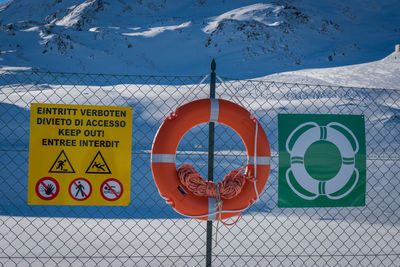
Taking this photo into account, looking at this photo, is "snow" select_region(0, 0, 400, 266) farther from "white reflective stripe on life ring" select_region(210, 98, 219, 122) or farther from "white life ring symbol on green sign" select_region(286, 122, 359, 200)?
"white life ring symbol on green sign" select_region(286, 122, 359, 200)

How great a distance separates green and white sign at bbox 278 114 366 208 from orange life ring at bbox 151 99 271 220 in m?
0.22

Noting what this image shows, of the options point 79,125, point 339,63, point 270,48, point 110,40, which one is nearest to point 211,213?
point 79,125

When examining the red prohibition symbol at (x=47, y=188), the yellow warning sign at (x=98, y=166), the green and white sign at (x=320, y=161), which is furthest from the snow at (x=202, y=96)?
the yellow warning sign at (x=98, y=166)

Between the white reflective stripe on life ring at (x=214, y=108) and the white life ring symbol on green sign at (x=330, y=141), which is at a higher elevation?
the white reflective stripe on life ring at (x=214, y=108)

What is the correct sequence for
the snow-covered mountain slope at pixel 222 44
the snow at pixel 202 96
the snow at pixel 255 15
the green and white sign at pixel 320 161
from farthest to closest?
the snow at pixel 255 15
the snow-covered mountain slope at pixel 222 44
the snow at pixel 202 96
the green and white sign at pixel 320 161

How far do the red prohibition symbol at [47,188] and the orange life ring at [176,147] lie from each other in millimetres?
604

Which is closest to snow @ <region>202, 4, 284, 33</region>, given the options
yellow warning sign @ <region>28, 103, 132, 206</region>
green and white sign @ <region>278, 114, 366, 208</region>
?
green and white sign @ <region>278, 114, 366, 208</region>

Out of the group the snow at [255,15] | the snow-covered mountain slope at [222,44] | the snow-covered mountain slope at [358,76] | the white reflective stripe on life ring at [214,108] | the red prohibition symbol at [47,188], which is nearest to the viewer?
the red prohibition symbol at [47,188]

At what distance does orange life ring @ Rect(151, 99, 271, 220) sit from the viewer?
2.07 meters

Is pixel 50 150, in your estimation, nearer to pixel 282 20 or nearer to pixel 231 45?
pixel 231 45

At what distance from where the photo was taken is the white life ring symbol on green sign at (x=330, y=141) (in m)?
2.29

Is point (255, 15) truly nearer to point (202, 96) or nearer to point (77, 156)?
point (202, 96)

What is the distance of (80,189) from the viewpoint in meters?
2.02

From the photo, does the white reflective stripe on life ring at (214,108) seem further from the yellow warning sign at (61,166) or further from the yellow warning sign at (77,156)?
the yellow warning sign at (61,166)
